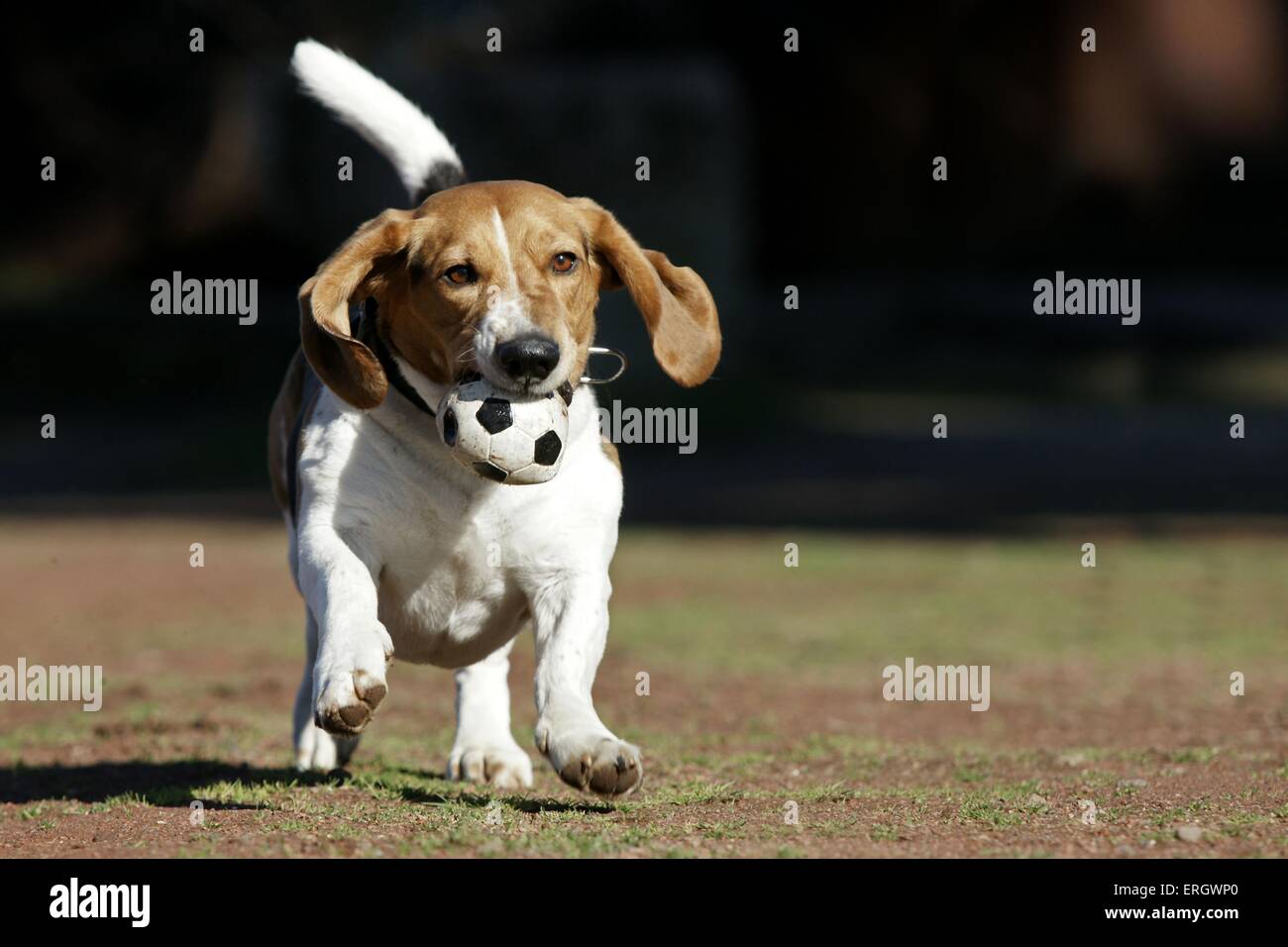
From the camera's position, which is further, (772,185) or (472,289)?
(772,185)

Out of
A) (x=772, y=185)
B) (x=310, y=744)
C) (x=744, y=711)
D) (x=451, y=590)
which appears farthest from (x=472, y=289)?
(x=772, y=185)

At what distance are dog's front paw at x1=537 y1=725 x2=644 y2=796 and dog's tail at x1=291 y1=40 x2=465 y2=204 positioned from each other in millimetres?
2346

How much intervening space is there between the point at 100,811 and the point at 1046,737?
3524mm

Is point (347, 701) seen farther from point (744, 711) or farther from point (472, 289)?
point (744, 711)

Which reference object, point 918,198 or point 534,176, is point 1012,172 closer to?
point 918,198

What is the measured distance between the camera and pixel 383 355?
5.24m

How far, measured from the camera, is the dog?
4824mm

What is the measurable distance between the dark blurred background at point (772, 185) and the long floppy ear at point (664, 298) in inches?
544

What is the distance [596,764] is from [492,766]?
1.41m

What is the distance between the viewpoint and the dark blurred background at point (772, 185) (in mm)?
20016

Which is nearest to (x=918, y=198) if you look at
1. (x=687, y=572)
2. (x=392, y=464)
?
(x=687, y=572)

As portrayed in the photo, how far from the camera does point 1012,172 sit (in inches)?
961

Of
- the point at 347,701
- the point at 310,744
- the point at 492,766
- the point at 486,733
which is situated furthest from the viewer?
the point at 310,744

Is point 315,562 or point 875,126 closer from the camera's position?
point 315,562
